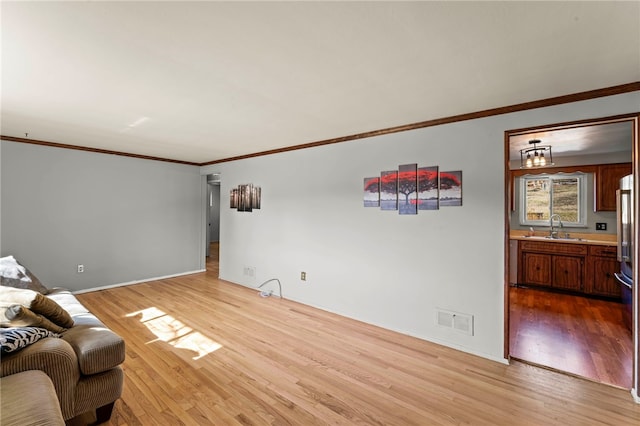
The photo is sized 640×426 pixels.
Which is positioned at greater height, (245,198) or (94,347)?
(245,198)

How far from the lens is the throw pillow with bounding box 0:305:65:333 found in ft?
5.71

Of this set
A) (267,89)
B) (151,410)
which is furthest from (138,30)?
(151,410)

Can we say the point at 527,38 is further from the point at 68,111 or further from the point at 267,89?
the point at 68,111

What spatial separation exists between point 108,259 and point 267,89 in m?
4.60

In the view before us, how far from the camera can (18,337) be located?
1590 millimetres

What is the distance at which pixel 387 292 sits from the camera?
3410 millimetres

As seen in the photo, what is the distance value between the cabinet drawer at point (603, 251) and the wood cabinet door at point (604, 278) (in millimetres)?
77

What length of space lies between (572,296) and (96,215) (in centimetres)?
811

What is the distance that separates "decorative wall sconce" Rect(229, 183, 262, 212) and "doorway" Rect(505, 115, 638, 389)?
12.2 ft

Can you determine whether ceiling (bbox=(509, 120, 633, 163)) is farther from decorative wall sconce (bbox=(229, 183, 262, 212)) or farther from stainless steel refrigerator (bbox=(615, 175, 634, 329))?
decorative wall sconce (bbox=(229, 183, 262, 212))

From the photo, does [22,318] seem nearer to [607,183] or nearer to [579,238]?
[579,238]

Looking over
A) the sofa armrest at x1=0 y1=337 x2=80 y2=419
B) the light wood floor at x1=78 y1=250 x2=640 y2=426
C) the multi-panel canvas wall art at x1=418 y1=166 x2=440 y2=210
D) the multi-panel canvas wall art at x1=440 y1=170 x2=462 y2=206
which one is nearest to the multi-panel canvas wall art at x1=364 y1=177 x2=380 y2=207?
the multi-panel canvas wall art at x1=418 y1=166 x2=440 y2=210

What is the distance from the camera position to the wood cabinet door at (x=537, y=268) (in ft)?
16.2

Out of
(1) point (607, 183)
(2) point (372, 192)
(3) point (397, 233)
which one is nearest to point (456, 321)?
(3) point (397, 233)
